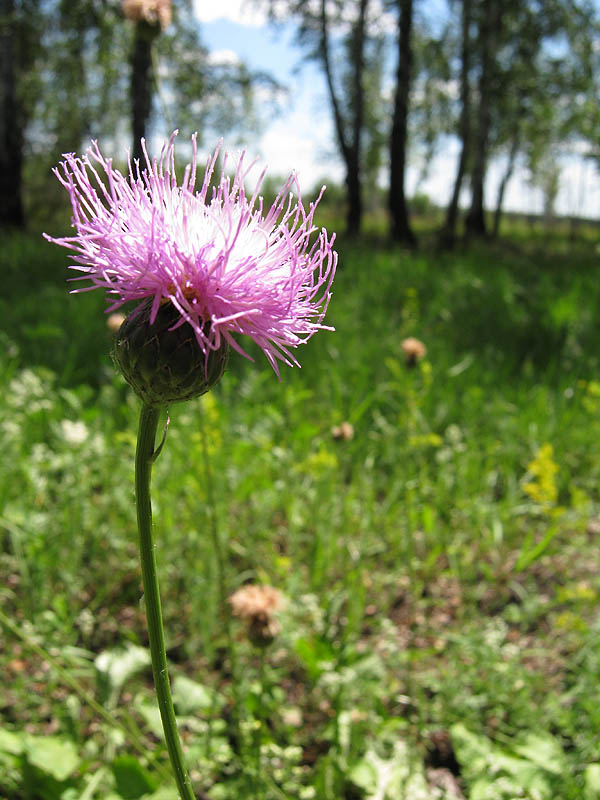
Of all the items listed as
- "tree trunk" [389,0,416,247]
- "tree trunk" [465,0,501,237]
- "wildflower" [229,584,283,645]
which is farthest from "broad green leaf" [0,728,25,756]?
"tree trunk" [465,0,501,237]

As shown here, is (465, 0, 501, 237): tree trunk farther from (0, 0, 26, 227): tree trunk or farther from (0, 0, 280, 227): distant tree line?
(0, 0, 26, 227): tree trunk

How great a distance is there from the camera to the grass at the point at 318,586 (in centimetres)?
169

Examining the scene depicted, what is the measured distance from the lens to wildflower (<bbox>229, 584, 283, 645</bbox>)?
160 centimetres

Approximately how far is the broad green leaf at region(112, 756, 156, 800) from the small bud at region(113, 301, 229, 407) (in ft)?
3.39

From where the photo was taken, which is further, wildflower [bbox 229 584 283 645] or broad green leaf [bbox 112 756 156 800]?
wildflower [bbox 229 584 283 645]

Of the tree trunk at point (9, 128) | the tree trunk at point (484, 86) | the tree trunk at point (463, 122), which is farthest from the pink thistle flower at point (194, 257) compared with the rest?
the tree trunk at point (484, 86)

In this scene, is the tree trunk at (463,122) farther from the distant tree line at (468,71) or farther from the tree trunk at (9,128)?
the tree trunk at (9,128)

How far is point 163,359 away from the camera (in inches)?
32.6

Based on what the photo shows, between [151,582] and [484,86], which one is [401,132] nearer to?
[484,86]

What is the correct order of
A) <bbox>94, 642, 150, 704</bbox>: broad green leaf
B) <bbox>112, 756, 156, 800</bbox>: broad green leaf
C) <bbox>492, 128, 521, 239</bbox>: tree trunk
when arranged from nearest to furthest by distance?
<bbox>112, 756, 156, 800</bbox>: broad green leaf
<bbox>94, 642, 150, 704</bbox>: broad green leaf
<bbox>492, 128, 521, 239</bbox>: tree trunk

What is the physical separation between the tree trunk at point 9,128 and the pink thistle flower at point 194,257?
1218 centimetres

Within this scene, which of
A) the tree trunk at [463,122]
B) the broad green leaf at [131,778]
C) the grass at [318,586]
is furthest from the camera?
the tree trunk at [463,122]

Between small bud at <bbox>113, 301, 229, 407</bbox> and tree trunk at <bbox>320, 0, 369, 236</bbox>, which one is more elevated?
tree trunk at <bbox>320, 0, 369, 236</bbox>

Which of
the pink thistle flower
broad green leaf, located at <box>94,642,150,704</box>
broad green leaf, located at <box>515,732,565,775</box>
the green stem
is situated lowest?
broad green leaf, located at <box>515,732,565,775</box>
